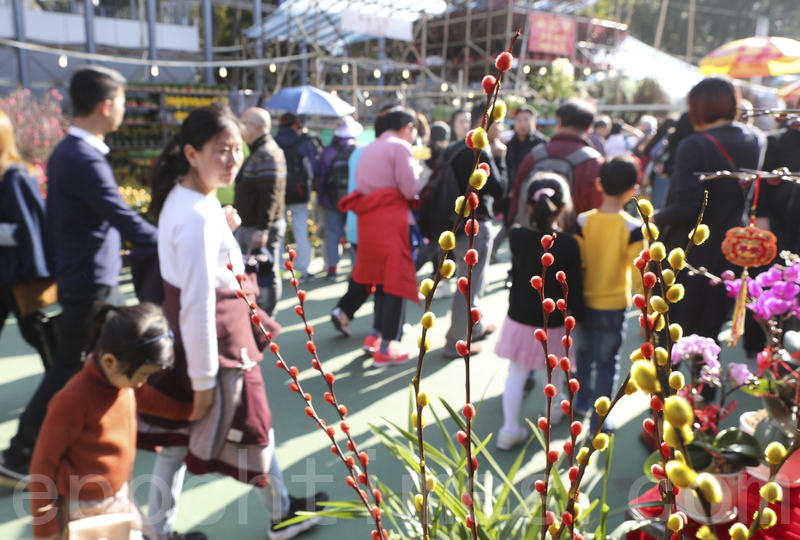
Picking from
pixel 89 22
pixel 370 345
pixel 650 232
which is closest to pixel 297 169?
pixel 370 345

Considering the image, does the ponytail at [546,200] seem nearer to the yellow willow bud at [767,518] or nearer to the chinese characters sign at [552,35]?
the yellow willow bud at [767,518]

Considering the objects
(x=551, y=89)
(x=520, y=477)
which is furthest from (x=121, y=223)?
(x=551, y=89)

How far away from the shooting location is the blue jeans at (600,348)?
2.91 metres

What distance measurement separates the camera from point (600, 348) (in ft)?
9.77

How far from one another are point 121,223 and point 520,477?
209 centimetres

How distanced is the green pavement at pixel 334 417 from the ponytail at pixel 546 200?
2.61 ft

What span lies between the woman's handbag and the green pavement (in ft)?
2.23

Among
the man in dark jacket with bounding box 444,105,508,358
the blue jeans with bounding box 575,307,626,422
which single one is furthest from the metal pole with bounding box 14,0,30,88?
the blue jeans with bounding box 575,307,626,422

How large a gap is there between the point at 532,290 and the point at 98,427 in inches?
78.4

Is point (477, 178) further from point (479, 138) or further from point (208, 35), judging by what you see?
point (208, 35)

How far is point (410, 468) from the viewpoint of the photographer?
5.12 ft

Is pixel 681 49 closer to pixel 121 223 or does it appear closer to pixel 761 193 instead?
pixel 761 193

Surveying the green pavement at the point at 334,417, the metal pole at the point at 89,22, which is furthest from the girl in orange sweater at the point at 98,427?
the metal pole at the point at 89,22

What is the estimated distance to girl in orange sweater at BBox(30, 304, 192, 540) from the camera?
1.58 meters
